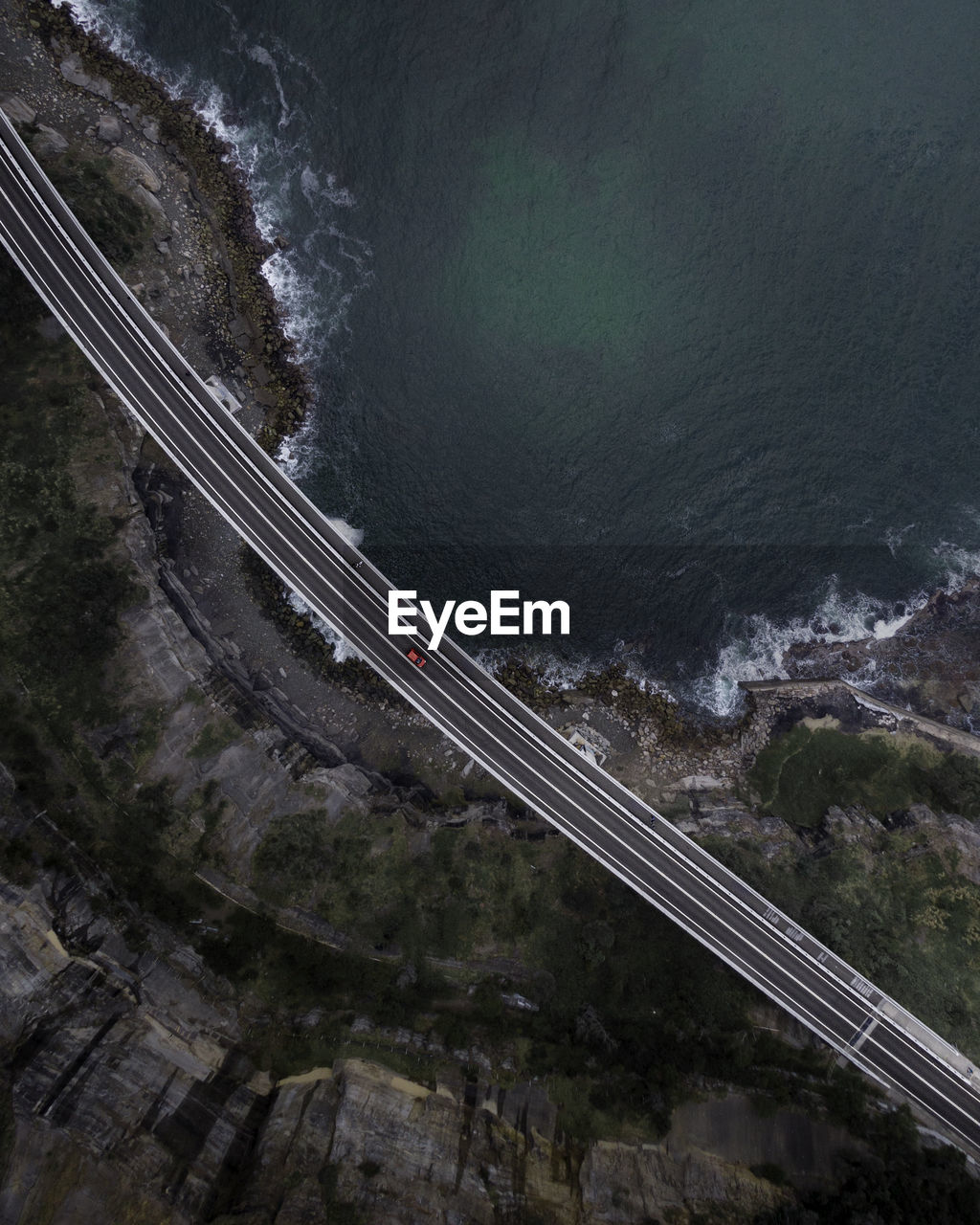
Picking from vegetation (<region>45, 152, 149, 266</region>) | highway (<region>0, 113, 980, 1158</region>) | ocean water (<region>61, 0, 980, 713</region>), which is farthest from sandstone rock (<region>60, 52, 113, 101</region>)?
highway (<region>0, 113, 980, 1158</region>)

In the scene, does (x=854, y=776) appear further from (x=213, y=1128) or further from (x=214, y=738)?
(x=213, y=1128)

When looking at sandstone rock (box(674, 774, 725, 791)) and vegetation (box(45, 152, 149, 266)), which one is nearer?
vegetation (box(45, 152, 149, 266))

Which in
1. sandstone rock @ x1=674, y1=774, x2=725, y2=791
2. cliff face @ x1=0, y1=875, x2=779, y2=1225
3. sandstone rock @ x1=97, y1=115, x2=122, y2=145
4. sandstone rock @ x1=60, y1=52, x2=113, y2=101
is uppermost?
sandstone rock @ x1=60, y1=52, x2=113, y2=101

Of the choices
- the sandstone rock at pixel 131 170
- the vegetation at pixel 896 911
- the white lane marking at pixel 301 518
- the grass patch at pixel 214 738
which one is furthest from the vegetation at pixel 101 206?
the vegetation at pixel 896 911

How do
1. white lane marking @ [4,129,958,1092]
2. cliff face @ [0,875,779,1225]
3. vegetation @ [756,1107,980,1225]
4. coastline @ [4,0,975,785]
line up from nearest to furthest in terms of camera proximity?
1. cliff face @ [0,875,779,1225]
2. vegetation @ [756,1107,980,1225]
3. white lane marking @ [4,129,958,1092]
4. coastline @ [4,0,975,785]

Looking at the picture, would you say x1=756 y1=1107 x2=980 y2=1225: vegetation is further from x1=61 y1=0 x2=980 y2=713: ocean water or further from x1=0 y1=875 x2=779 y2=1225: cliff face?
x1=61 y1=0 x2=980 y2=713: ocean water

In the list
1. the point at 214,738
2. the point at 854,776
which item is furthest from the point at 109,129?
the point at 854,776

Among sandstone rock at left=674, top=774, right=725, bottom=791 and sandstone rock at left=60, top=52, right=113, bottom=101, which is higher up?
sandstone rock at left=60, top=52, right=113, bottom=101
